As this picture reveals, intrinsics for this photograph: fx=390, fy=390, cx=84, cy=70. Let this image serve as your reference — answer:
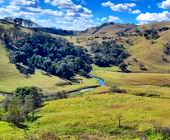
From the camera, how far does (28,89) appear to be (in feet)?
551

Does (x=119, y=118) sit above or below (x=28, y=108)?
above

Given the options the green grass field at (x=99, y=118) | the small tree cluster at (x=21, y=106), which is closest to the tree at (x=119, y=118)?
the green grass field at (x=99, y=118)

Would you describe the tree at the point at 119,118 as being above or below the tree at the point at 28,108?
above

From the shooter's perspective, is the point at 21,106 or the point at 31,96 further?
the point at 31,96

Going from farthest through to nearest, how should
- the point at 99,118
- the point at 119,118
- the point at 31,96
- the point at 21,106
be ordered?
the point at 31,96 → the point at 21,106 → the point at 99,118 → the point at 119,118

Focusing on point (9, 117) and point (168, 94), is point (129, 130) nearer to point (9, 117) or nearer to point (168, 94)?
point (9, 117)

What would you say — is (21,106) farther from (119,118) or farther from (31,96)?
(119,118)

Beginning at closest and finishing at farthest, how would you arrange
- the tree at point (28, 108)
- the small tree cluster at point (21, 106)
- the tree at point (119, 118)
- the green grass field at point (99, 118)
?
the green grass field at point (99, 118)
the tree at point (119, 118)
the small tree cluster at point (21, 106)
the tree at point (28, 108)

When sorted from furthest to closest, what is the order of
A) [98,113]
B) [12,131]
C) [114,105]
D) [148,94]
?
[148,94], [114,105], [98,113], [12,131]

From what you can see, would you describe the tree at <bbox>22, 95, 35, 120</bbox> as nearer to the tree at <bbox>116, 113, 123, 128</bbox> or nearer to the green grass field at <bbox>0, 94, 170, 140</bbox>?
the green grass field at <bbox>0, 94, 170, 140</bbox>

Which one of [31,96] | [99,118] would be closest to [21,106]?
[31,96]

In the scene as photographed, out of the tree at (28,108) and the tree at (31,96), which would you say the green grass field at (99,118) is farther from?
the tree at (31,96)

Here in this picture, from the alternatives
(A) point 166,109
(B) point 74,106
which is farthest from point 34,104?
(A) point 166,109

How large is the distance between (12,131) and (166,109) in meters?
54.8
